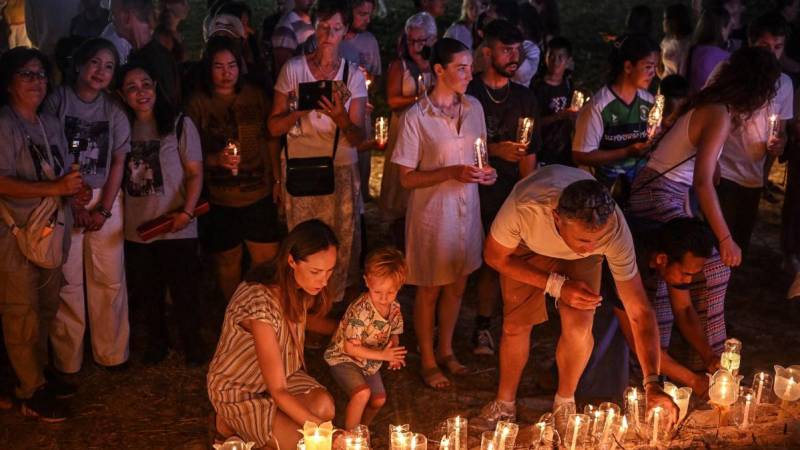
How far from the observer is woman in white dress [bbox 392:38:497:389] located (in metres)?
5.03

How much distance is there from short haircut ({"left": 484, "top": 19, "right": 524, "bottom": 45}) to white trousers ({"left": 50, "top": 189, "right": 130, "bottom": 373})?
7.55 ft

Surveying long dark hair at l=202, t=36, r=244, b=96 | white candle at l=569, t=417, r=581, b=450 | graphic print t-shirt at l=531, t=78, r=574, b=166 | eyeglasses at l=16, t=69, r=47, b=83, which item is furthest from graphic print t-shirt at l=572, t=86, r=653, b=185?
eyeglasses at l=16, t=69, r=47, b=83

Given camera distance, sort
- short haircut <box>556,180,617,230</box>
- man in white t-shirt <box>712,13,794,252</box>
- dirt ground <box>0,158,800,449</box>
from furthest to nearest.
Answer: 1. man in white t-shirt <box>712,13,794,252</box>
2. dirt ground <box>0,158,800,449</box>
3. short haircut <box>556,180,617,230</box>

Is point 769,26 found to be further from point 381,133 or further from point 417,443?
point 417,443

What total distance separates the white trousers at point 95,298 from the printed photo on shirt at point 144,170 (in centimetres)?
11

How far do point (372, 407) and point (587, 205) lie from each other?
1.43m

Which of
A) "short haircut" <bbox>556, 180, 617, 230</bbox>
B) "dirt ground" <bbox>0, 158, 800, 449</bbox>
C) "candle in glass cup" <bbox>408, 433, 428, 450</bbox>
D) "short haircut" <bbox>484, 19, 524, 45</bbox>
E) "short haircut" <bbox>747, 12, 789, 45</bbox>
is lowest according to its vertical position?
"dirt ground" <bbox>0, 158, 800, 449</bbox>

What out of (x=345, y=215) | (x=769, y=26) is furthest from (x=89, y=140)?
(x=769, y=26)

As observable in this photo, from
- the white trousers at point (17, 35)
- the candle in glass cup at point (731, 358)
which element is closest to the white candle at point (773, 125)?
the candle in glass cup at point (731, 358)

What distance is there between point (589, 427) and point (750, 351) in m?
2.05

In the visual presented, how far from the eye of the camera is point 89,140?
4.96 meters

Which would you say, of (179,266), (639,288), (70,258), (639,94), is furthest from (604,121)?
(70,258)

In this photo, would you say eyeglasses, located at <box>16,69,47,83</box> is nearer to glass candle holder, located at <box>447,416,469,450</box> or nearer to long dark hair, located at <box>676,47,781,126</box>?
glass candle holder, located at <box>447,416,469,450</box>

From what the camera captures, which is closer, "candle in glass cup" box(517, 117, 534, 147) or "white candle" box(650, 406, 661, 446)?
"white candle" box(650, 406, 661, 446)
